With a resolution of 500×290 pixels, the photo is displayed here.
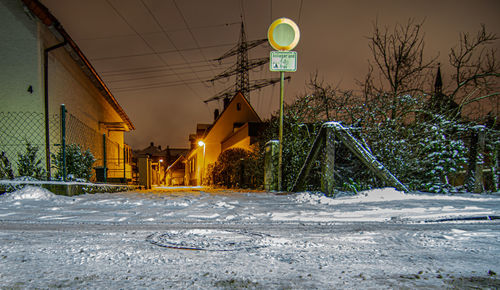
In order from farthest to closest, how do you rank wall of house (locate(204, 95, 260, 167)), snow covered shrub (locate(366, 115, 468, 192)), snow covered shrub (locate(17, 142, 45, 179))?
wall of house (locate(204, 95, 260, 167)) < snow covered shrub (locate(17, 142, 45, 179)) < snow covered shrub (locate(366, 115, 468, 192))

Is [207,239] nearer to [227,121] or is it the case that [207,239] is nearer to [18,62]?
[18,62]

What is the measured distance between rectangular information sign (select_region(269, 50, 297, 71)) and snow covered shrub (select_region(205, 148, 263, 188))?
3171 millimetres

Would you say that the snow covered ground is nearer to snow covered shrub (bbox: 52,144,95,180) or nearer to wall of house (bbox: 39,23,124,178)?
snow covered shrub (bbox: 52,144,95,180)

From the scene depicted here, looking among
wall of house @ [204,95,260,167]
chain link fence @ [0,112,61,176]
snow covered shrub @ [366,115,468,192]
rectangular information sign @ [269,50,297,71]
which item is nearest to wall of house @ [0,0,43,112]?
chain link fence @ [0,112,61,176]

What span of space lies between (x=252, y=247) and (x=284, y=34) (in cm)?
600

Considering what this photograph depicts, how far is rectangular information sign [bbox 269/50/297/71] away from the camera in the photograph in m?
6.93

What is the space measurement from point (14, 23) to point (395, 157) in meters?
11.5

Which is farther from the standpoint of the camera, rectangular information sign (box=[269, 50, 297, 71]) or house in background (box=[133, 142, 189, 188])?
→ house in background (box=[133, 142, 189, 188])

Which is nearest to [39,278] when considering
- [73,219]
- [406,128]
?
[73,219]

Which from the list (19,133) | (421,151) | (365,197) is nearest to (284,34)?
(421,151)

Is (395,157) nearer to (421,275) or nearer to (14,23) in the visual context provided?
(421,275)

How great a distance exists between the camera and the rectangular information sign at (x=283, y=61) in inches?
273

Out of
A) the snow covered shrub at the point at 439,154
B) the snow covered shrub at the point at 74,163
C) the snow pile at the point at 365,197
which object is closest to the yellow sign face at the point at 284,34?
the snow covered shrub at the point at 439,154

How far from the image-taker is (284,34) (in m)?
7.10
